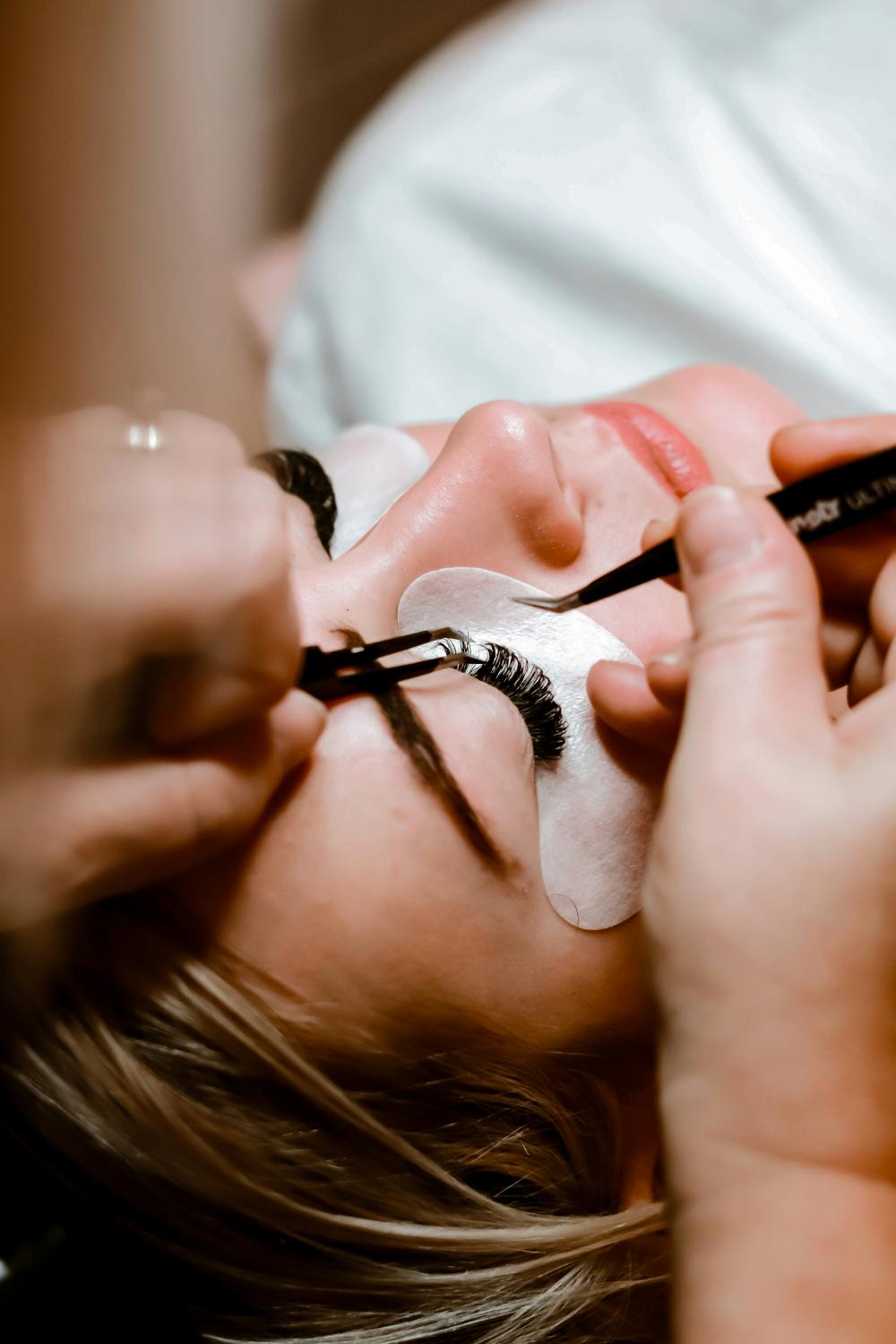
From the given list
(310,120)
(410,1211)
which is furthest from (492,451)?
(310,120)

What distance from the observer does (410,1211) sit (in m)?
0.72

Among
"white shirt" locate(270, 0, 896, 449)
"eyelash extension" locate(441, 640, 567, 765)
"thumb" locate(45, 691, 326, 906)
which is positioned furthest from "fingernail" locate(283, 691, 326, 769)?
"white shirt" locate(270, 0, 896, 449)

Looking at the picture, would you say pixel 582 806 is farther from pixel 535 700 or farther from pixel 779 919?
pixel 779 919

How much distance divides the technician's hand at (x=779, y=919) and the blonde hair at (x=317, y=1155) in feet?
0.79

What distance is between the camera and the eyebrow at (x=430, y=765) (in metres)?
0.62

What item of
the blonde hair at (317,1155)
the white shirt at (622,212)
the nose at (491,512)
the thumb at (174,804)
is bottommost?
the blonde hair at (317,1155)

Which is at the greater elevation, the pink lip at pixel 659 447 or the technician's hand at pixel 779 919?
the pink lip at pixel 659 447

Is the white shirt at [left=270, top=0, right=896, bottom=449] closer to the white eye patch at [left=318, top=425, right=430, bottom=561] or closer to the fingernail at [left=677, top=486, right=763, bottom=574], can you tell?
the white eye patch at [left=318, top=425, right=430, bottom=561]

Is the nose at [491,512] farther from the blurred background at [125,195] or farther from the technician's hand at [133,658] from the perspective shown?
the blurred background at [125,195]

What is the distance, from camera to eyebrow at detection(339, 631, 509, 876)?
2.03 feet

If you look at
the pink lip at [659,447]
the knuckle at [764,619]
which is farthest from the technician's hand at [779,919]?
the pink lip at [659,447]

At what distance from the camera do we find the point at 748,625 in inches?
18.9

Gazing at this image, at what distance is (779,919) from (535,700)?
0.25 meters

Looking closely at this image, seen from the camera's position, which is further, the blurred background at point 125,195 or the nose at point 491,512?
the nose at point 491,512
